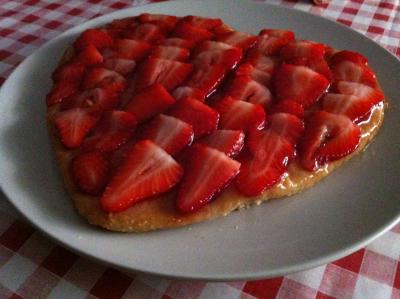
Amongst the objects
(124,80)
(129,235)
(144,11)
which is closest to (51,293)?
(129,235)

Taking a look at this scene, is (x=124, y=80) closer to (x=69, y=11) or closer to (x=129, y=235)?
(x=129, y=235)

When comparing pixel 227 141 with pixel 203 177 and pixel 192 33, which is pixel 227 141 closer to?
pixel 203 177

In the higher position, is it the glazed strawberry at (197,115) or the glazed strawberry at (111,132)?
the glazed strawberry at (197,115)

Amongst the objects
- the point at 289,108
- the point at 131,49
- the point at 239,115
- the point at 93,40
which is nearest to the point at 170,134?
the point at 239,115

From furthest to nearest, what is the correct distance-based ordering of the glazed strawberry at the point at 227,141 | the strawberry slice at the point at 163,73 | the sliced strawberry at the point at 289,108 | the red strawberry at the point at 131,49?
1. the red strawberry at the point at 131,49
2. the strawberry slice at the point at 163,73
3. the sliced strawberry at the point at 289,108
4. the glazed strawberry at the point at 227,141

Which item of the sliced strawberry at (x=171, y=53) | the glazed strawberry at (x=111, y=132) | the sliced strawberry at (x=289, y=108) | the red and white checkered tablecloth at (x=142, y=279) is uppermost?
the sliced strawberry at (x=171, y=53)

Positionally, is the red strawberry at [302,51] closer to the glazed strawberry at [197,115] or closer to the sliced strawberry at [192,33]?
the sliced strawberry at [192,33]

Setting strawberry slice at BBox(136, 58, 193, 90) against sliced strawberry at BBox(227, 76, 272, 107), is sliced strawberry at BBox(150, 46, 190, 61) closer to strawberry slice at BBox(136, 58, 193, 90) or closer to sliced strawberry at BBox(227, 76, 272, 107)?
strawberry slice at BBox(136, 58, 193, 90)

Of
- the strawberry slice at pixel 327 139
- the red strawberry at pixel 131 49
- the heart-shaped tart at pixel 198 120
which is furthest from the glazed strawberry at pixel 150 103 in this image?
the strawberry slice at pixel 327 139
